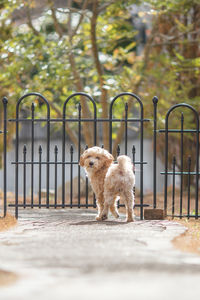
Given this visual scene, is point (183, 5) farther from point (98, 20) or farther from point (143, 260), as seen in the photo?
point (143, 260)

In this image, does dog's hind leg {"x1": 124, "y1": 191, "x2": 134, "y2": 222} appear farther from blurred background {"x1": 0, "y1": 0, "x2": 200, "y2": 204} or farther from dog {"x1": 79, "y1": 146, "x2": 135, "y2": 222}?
blurred background {"x1": 0, "y1": 0, "x2": 200, "y2": 204}

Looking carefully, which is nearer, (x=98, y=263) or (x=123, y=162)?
(x=98, y=263)

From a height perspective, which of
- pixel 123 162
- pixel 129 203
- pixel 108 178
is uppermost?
pixel 123 162

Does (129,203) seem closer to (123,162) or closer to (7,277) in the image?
(123,162)

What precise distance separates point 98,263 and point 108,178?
294 cm

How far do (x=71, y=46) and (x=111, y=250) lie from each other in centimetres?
860

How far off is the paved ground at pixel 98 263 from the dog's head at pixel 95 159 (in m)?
0.88

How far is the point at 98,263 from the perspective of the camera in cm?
506

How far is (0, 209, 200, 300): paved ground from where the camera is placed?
406 cm

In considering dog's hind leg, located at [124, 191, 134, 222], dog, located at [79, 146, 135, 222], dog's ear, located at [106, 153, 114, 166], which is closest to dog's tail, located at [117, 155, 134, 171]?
dog, located at [79, 146, 135, 222]

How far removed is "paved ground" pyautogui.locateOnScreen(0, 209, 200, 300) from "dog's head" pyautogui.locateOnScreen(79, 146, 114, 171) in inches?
34.8

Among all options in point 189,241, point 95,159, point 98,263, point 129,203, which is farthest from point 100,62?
point 98,263

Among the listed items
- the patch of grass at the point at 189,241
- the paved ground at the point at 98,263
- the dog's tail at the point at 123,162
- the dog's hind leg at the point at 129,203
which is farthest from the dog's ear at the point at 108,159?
the patch of grass at the point at 189,241

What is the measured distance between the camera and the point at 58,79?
44.7ft
